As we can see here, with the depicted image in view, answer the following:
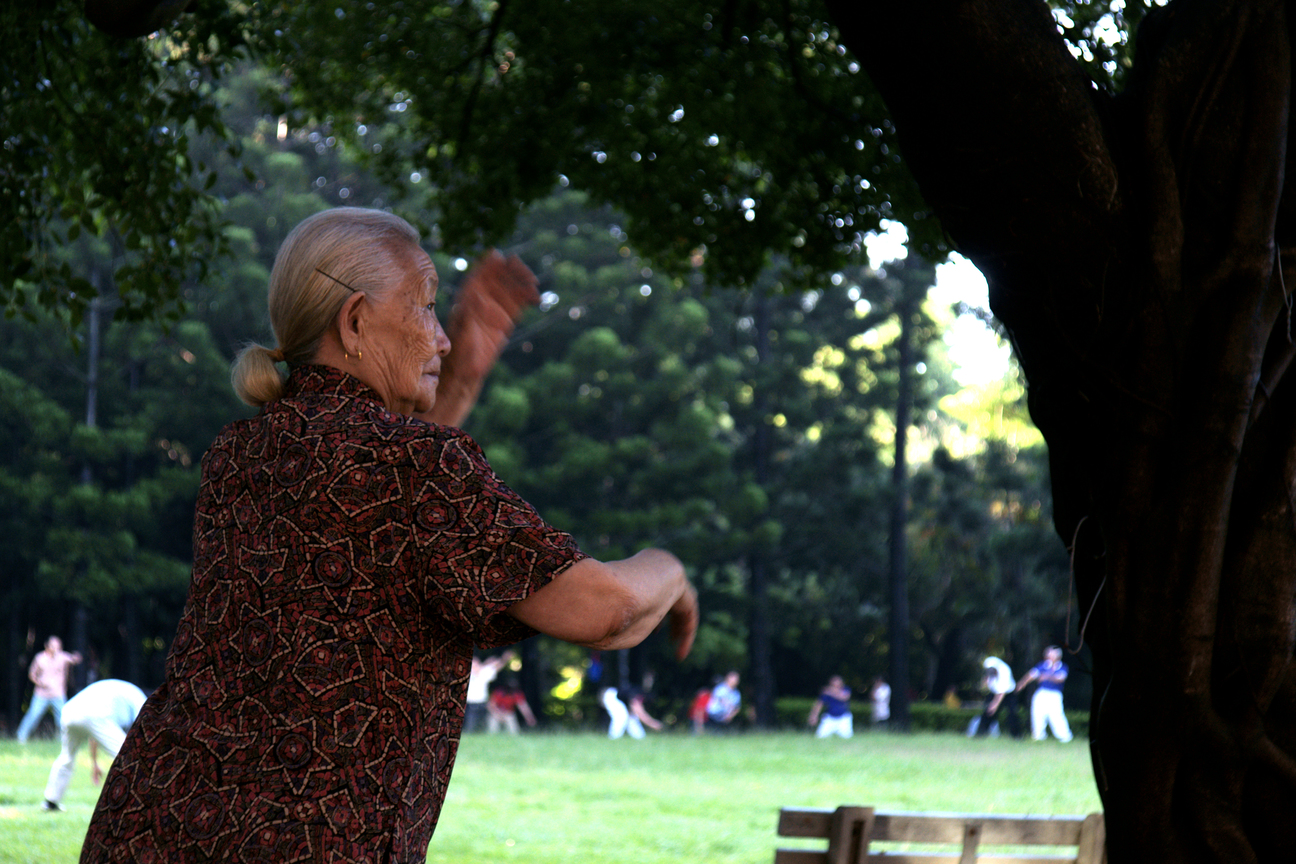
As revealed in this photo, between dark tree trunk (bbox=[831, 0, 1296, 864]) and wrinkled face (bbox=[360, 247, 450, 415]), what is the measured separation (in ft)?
5.02

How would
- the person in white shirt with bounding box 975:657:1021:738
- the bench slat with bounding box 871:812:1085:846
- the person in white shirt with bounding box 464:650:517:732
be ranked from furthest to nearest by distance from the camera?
the person in white shirt with bounding box 464:650:517:732 → the person in white shirt with bounding box 975:657:1021:738 → the bench slat with bounding box 871:812:1085:846

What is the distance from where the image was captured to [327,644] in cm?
186

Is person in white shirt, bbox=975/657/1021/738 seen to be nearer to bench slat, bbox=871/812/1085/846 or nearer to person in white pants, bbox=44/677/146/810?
person in white pants, bbox=44/677/146/810

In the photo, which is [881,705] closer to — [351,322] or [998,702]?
[998,702]

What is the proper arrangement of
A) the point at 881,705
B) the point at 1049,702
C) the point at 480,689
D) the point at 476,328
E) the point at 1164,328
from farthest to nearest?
the point at 881,705 < the point at 480,689 < the point at 1049,702 < the point at 1164,328 < the point at 476,328

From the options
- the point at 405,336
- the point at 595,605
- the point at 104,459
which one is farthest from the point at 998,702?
the point at 595,605

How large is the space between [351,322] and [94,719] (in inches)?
412

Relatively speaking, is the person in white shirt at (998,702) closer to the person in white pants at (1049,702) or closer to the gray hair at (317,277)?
the person in white pants at (1049,702)

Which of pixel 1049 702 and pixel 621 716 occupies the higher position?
pixel 1049 702

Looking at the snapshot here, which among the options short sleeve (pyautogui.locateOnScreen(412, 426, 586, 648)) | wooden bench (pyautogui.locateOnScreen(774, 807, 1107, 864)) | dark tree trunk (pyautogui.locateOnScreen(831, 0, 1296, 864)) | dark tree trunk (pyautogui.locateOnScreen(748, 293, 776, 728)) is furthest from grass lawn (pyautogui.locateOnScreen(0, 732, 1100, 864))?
dark tree trunk (pyautogui.locateOnScreen(748, 293, 776, 728))

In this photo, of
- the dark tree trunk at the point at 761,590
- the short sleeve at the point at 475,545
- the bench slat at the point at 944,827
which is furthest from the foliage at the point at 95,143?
the dark tree trunk at the point at 761,590

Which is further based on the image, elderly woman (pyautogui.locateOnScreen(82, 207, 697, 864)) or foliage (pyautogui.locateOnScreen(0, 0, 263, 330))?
foliage (pyautogui.locateOnScreen(0, 0, 263, 330))

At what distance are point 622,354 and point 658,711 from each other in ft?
41.0

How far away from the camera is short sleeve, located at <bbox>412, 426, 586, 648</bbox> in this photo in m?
1.82
